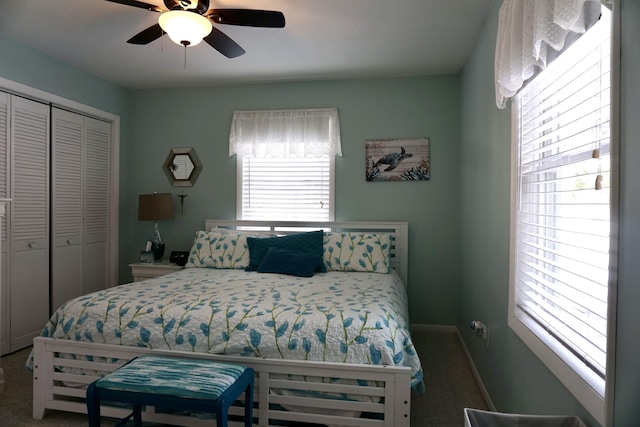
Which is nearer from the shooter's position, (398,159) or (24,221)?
(24,221)

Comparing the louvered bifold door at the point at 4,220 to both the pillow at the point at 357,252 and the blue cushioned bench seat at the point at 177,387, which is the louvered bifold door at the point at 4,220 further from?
the pillow at the point at 357,252

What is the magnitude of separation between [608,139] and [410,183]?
2.58m

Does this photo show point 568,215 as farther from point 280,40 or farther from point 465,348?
point 280,40

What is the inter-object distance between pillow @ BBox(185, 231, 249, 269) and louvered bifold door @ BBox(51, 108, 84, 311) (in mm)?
1115

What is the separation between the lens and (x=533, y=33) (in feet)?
4.47

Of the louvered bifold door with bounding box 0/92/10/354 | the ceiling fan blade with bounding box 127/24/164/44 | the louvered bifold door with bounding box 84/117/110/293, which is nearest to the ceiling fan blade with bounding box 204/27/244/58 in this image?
the ceiling fan blade with bounding box 127/24/164/44

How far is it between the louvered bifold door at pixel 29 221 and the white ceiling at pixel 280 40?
0.60m

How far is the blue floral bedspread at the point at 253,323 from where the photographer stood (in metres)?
1.88

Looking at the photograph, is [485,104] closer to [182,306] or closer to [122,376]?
[182,306]

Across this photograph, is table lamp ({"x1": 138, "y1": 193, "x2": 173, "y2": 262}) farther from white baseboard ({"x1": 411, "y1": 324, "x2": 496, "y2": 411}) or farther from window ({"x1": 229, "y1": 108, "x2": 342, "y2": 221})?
white baseboard ({"x1": 411, "y1": 324, "x2": 496, "y2": 411})

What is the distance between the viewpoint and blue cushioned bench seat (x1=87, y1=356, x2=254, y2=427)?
1576 millimetres

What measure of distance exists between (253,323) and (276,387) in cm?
33

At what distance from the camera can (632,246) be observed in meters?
0.93

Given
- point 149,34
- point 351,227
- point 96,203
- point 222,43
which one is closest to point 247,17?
point 222,43
